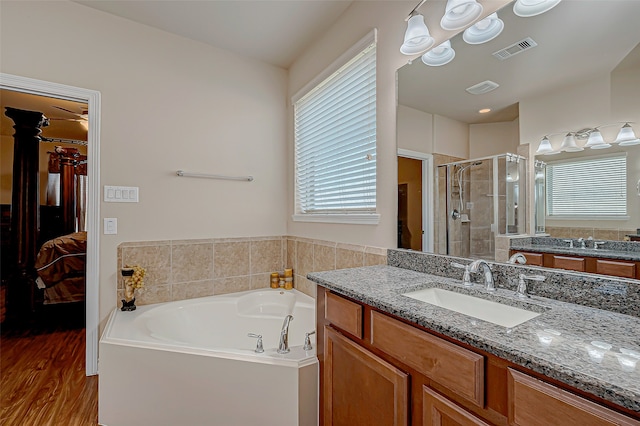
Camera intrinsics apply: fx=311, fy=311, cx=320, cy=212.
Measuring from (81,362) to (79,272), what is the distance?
46.8 inches

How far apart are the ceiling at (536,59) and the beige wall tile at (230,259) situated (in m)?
1.87

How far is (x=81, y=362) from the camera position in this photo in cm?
240

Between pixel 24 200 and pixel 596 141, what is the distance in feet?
15.3

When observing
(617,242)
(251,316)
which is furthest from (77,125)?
(617,242)

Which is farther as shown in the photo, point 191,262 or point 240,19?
point 191,262

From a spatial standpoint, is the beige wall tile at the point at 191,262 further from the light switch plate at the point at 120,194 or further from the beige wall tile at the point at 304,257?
the beige wall tile at the point at 304,257

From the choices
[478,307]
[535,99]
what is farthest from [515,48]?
[478,307]

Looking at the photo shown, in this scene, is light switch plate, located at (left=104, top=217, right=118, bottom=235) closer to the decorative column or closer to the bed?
the bed

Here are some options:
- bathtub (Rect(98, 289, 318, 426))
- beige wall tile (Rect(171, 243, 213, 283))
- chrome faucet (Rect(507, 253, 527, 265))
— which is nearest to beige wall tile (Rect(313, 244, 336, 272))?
bathtub (Rect(98, 289, 318, 426))

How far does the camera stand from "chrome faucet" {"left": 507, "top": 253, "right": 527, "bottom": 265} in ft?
4.03

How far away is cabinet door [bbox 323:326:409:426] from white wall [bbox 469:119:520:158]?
1.00 metres

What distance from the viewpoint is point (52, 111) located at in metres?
3.69

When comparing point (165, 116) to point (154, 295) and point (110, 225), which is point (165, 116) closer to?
point (110, 225)

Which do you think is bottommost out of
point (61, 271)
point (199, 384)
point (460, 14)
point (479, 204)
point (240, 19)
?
point (199, 384)
